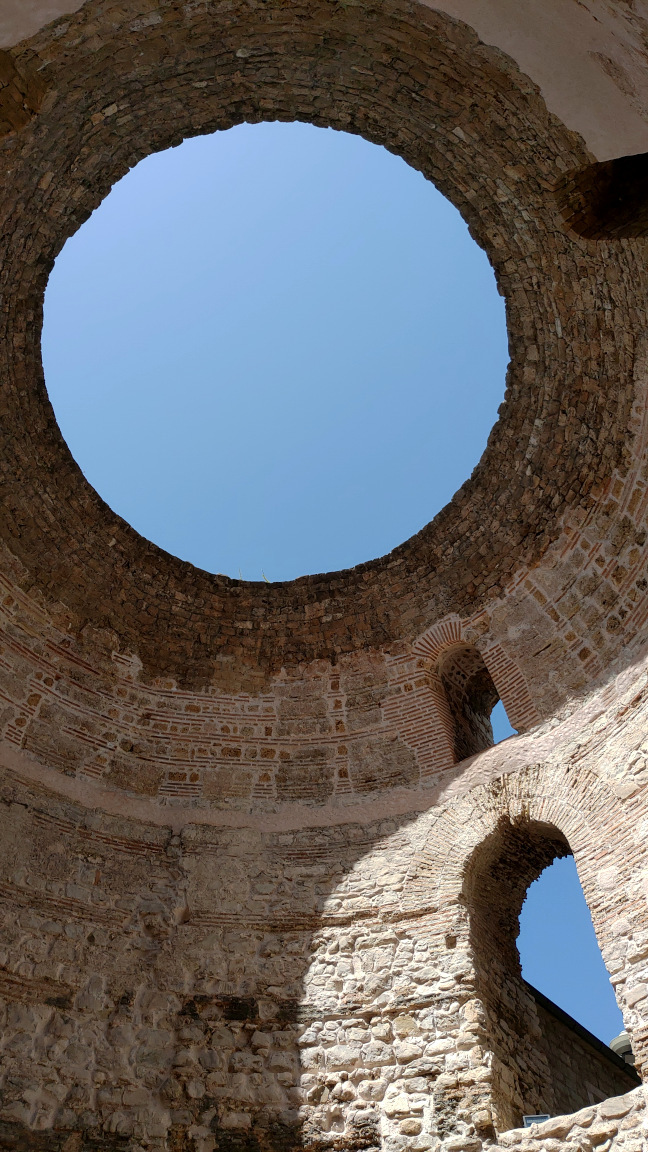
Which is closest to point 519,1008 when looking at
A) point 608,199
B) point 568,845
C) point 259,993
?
point 568,845

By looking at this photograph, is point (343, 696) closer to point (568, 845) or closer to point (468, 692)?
point (468, 692)

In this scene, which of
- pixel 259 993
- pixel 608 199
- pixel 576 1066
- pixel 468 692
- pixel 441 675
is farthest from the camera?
pixel 468 692

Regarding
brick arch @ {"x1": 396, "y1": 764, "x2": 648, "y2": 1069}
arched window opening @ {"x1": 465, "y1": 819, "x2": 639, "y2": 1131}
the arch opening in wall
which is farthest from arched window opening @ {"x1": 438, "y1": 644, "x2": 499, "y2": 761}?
arched window opening @ {"x1": 465, "y1": 819, "x2": 639, "y2": 1131}

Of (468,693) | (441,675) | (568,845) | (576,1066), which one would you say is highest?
(441,675)

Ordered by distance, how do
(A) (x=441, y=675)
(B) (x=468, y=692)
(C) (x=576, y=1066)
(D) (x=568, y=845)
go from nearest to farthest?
(D) (x=568, y=845), (C) (x=576, y=1066), (A) (x=441, y=675), (B) (x=468, y=692)

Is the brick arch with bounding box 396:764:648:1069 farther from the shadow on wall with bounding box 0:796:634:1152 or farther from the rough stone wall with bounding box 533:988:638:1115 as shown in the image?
the rough stone wall with bounding box 533:988:638:1115

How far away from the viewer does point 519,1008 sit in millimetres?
5941

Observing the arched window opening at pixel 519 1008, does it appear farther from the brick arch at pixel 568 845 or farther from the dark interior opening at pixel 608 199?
the dark interior opening at pixel 608 199

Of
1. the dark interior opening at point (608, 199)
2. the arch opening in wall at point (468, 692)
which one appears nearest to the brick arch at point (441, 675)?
the arch opening in wall at point (468, 692)

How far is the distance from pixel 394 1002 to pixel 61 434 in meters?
5.16

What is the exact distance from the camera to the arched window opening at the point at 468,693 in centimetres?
762

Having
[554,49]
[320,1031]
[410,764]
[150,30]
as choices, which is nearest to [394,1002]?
[320,1031]

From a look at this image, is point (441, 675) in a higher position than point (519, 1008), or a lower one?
higher

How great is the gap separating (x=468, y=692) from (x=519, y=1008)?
269 cm
